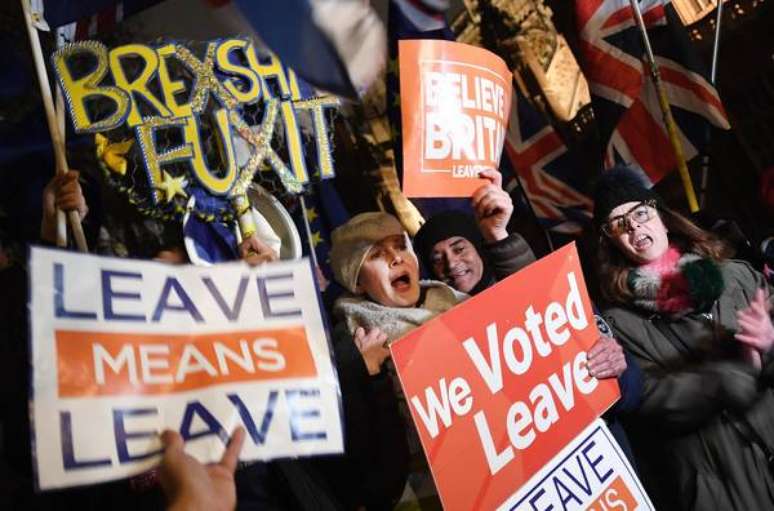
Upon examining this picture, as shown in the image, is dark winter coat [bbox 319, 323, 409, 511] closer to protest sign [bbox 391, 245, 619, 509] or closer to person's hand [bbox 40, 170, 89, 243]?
protest sign [bbox 391, 245, 619, 509]

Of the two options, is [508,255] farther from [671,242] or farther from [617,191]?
[671,242]

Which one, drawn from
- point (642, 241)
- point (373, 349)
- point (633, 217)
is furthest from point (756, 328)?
point (373, 349)

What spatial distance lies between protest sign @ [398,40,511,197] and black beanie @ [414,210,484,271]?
23 cm

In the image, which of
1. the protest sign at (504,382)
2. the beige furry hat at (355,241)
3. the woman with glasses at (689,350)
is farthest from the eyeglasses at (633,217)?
the beige furry hat at (355,241)

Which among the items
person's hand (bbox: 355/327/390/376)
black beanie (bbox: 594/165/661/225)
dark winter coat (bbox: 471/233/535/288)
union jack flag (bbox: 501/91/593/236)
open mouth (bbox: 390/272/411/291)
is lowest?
person's hand (bbox: 355/327/390/376)

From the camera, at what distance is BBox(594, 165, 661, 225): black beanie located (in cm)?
334

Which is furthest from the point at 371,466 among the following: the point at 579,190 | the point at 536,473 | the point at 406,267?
the point at 579,190

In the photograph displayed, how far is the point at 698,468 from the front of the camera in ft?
→ 9.36

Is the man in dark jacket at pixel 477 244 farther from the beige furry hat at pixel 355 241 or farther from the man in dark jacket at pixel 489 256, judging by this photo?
the beige furry hat at pixel 355 241

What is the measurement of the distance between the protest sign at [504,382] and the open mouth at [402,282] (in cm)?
31

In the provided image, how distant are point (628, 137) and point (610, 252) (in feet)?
5.16

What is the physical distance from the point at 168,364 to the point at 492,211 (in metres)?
1.55

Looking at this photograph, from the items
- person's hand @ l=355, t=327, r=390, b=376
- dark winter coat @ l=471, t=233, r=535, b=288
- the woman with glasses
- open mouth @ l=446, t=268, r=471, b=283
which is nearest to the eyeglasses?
the woman with glasses

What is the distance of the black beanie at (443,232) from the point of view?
3086mm
